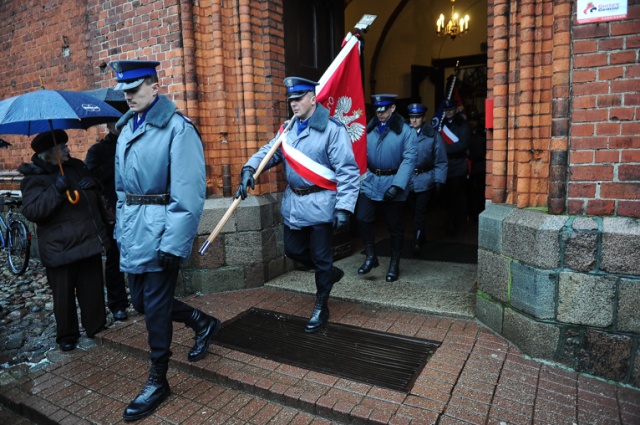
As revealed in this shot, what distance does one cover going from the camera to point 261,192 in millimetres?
5320

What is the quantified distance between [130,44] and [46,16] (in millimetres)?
2575

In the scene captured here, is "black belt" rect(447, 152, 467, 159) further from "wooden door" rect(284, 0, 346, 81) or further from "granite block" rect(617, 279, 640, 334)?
"granite block" rect(617, 279, 640, 334)

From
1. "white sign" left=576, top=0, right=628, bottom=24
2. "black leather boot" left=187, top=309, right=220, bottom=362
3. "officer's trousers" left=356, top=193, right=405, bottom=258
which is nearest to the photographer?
"white sign" left=576, top=0, right=628, bottom=24

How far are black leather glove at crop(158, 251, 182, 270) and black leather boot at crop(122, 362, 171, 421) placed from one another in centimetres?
71

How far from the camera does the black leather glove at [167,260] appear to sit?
289 centimetres

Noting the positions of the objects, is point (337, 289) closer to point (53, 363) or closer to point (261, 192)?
point (261, 192)

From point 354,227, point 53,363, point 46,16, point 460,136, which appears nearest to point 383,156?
point 354,227

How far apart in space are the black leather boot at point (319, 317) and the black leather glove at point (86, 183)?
7.27 ft

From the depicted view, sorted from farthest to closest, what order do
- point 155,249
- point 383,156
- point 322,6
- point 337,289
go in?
point 322,6, point 383,156, point 337,289, point 155,249

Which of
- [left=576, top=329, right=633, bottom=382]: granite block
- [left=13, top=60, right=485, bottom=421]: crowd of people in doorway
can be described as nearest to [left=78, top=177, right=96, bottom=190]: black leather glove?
[left=13, top=60, right=485, bottom=421]: crowd of people in doorway

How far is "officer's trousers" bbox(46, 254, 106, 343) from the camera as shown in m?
4.01

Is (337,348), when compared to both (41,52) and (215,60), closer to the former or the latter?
(215,60)

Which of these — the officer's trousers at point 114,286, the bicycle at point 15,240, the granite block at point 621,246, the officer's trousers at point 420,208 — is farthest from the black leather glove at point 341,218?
the bicycle at point 15,240

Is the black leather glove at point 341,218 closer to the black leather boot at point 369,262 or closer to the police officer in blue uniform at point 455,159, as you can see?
the black leather boot at point 369,262
